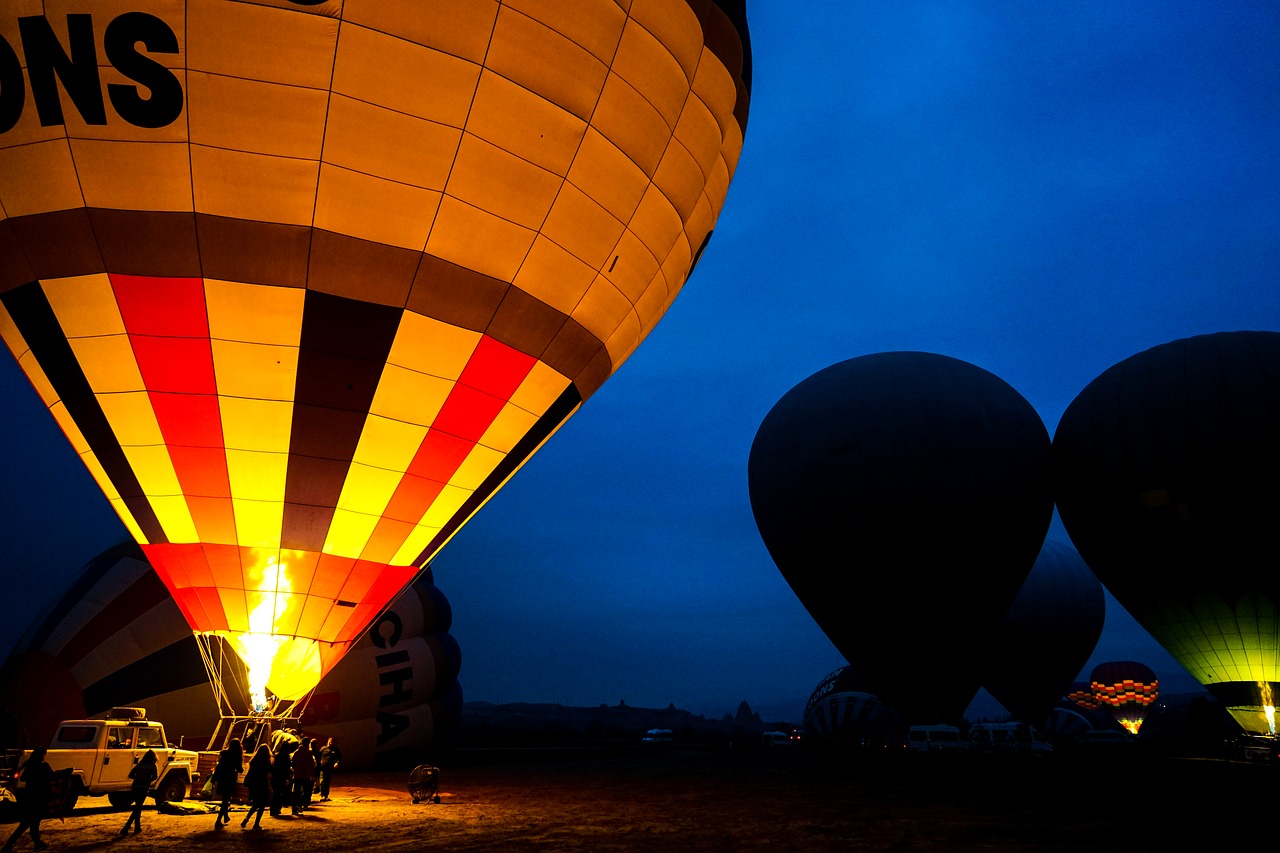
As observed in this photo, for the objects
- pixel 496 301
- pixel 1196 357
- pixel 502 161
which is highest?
pixel 1196 357

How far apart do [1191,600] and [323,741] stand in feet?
62.7

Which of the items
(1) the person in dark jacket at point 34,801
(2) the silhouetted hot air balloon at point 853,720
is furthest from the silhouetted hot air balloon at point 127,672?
(2) the silhouetted hot air balloon at point 853,720

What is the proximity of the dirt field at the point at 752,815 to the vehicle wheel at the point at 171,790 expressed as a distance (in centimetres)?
19

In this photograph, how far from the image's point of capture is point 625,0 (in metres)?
8.07

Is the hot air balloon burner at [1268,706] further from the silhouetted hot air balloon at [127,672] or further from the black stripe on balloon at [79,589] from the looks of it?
the black stripe on balloon at [79,589]

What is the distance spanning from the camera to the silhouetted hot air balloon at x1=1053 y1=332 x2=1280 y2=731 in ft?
63.1

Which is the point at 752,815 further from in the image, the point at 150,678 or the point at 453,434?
the point at 150,678

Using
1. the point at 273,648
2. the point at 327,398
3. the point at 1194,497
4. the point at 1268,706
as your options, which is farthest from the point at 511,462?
the point at 1268,706

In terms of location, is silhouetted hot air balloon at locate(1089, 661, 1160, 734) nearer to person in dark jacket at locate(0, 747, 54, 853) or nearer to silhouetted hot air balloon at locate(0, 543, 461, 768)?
silhouetted hot air balloon at locate(0, 543, 461, 768)

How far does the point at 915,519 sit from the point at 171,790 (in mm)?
15570

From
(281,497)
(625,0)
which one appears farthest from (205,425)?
(625,0)

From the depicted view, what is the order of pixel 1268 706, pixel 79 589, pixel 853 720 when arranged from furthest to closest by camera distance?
pixel 853 720
pixel 1268 706
pixel 79 589

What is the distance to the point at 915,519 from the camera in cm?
2006

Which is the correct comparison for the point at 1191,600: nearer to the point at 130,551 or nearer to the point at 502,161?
the point at 502,161
